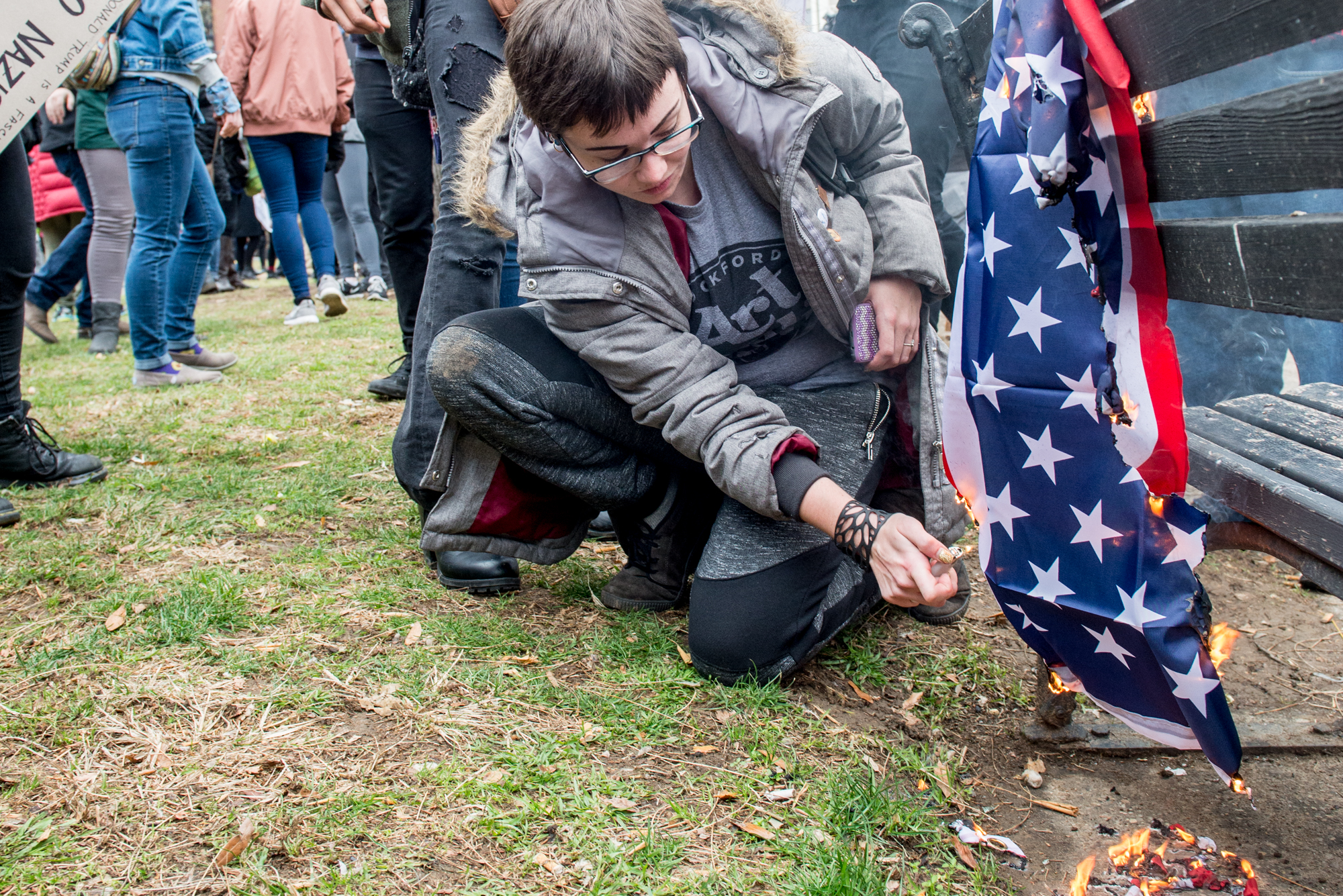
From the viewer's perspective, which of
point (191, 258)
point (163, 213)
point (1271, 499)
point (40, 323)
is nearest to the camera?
point (1271, 499)

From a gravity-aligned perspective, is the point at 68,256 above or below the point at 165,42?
below

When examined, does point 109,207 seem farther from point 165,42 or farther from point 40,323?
point 40,323

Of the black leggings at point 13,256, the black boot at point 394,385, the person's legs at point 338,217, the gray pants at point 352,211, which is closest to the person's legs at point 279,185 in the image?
the gray pants at point 352,211

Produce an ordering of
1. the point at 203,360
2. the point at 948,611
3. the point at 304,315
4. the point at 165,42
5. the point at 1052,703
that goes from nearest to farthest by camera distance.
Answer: the point at 1052,703
the point at 948,611
the point at 165,42
the point at 203,360
the point at 304,315

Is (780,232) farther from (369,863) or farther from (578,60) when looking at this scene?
(369,863)

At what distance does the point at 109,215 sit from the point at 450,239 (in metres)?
3.34

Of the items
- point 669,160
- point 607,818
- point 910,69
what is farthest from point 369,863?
point 910,69

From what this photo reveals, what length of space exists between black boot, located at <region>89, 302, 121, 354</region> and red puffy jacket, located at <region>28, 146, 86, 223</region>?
127 cm

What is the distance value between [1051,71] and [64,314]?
32.4 ft

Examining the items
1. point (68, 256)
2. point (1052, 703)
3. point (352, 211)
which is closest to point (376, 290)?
point (352, 211)

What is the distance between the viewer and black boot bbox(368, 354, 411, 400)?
4.18 metres

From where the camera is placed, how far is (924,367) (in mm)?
2000

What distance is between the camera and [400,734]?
1.71 meters

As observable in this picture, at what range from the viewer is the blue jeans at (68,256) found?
5.64m
